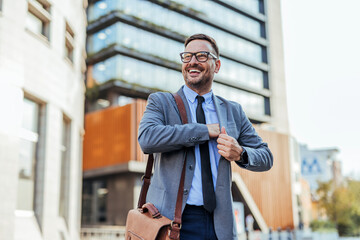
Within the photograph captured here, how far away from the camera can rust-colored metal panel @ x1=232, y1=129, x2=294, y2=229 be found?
111 feet

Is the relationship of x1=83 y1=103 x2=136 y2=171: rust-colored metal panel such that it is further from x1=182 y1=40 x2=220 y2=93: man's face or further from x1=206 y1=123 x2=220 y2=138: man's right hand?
x1=206 y1=123 x2=220 y2=138: man's right hand

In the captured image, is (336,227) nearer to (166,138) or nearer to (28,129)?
(28,129)

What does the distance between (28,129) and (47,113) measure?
739 millimetres

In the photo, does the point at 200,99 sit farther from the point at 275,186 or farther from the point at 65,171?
the point at 275,186

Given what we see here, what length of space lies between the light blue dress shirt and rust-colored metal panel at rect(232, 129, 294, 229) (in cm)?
2972

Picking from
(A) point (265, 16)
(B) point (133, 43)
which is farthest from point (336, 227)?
(A) point (265, 16)

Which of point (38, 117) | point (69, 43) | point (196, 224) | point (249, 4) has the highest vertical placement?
point (249, 4)

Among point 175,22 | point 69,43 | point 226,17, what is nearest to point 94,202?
point 175,22

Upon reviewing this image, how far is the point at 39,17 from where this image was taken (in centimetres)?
1177

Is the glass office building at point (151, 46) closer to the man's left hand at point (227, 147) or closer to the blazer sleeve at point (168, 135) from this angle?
the blazer sleeve at point (168, 135)

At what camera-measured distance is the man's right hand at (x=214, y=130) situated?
2.24m

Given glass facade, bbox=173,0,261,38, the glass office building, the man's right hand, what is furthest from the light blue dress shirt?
glass facade, bbox=173,0,261,38

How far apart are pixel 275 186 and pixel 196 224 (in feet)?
115

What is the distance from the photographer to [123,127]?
2925 cm
